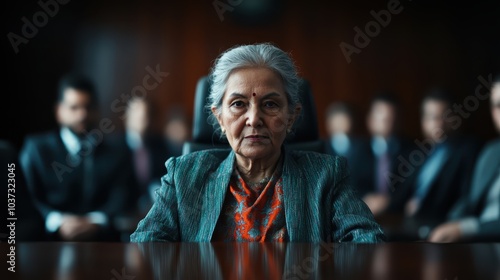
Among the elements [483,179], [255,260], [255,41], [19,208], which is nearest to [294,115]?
[255,260]

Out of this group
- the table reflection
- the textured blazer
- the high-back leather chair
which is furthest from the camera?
the high-back leather chair

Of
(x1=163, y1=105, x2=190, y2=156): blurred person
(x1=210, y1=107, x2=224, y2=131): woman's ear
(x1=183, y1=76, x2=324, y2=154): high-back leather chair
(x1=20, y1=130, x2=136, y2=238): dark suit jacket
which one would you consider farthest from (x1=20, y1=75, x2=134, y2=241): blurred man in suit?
(x1=210, y1=107, x2=224, y2=131): woman's ear

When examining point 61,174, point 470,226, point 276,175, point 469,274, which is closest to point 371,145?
point 470,226

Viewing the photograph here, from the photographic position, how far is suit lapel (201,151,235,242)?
1.31m

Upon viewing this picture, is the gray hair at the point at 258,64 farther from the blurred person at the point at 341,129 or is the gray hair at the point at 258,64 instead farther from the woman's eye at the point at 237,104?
the blurred person at the point at 341,129

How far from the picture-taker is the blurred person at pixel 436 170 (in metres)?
3.75

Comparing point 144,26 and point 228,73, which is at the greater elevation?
point 144,26

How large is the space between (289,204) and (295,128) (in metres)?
0.37

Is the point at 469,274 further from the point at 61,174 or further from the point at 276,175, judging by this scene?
the point at 61,174

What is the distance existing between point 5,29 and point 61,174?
47.1 inches

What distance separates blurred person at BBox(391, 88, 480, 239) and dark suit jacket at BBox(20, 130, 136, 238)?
1.97m

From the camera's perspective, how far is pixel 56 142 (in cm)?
365

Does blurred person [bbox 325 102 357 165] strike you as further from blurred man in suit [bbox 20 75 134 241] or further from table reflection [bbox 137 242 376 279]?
table reflection [bbox 137 242 376 279]

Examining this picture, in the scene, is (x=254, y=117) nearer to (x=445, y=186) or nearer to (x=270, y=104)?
(x=270, y=104)
